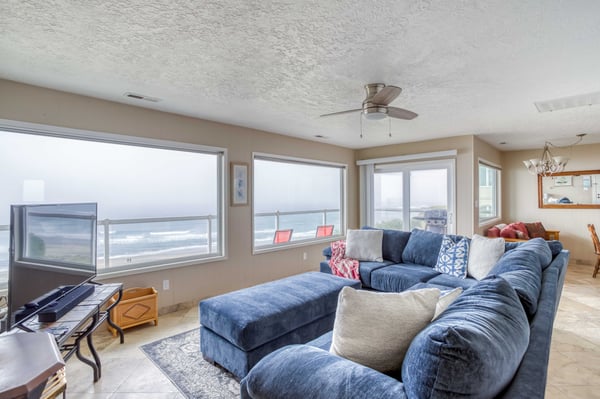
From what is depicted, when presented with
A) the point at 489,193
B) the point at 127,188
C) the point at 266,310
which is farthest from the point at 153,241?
the point at 489,193

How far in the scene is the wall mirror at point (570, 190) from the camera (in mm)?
5848

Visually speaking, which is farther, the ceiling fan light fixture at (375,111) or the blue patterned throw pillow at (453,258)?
the blue patterned throw pillow at (453,258)

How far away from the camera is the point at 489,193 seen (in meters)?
6.63

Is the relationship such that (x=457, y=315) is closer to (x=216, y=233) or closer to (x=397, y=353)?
(x=397, y=353)

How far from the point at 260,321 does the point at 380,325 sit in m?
1.12

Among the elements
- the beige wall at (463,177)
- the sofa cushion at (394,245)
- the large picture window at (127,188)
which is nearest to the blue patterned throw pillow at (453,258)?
the sofa cushion at (394,245)

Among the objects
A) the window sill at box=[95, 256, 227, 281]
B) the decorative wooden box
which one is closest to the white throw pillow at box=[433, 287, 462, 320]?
the decorative wooden box

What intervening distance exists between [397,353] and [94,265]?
2.35 metres

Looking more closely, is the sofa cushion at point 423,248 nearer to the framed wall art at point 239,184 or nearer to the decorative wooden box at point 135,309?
the framed wall art at point 239,184

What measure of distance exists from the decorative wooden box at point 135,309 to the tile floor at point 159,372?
3.9 inches

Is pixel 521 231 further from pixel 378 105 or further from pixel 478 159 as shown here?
pixel 378 105

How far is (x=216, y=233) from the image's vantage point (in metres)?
4.08

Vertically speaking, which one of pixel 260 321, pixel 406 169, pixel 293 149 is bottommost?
pixel 260 321

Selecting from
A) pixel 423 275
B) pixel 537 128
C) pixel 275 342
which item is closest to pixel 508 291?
pixel 275 342
